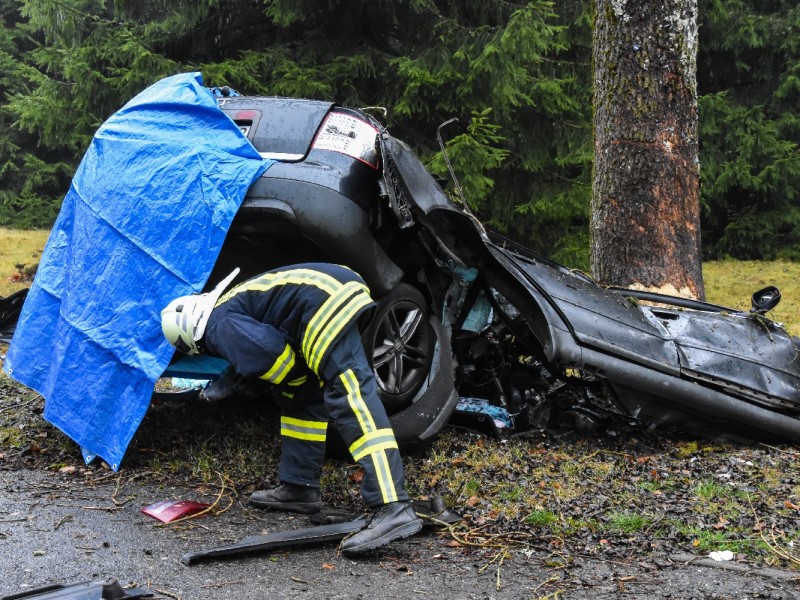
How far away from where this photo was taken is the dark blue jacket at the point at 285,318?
3.68 metres

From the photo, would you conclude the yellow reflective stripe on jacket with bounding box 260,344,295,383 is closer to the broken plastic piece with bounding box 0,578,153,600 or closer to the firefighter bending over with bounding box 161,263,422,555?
the firefighter bending over with bounding box 161,263,422,555

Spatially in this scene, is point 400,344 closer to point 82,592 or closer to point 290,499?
point 290,499

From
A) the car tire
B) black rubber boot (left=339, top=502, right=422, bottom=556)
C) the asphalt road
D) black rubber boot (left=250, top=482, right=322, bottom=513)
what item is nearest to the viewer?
the asphalt road

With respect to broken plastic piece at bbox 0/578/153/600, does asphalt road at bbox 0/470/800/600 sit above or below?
below

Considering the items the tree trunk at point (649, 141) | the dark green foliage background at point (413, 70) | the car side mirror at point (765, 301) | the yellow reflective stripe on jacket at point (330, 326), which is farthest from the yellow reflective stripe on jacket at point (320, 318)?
the dark green foliage background at point (413, 70)

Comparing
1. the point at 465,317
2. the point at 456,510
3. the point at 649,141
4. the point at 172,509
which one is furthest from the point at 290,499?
the point at 649,141

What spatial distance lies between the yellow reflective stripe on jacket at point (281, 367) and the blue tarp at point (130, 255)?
67 cm

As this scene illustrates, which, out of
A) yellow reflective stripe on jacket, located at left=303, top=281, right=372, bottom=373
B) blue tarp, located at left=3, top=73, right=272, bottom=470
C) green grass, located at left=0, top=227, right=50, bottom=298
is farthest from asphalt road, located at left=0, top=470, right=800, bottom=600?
green grass, located at left=0, top=227, right=50, bottom=298

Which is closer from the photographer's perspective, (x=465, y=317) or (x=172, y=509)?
(x=172, y=509)

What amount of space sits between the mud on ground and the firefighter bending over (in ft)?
0.67

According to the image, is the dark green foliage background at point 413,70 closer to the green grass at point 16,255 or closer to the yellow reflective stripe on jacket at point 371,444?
the green grass at point 16,255

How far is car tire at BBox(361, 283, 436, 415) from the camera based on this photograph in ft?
14.5

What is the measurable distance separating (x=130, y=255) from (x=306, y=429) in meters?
1.25

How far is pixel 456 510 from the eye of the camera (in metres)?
3.91
